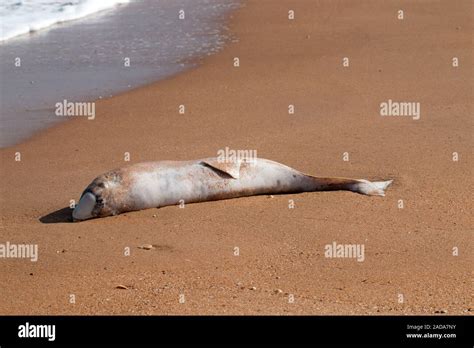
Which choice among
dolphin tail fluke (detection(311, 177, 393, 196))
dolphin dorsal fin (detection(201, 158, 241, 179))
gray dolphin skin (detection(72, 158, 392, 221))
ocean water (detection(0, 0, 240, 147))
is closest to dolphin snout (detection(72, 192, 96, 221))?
gray dolphin skin (detection(72, 158, 392, 221))

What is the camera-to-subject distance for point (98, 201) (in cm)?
684

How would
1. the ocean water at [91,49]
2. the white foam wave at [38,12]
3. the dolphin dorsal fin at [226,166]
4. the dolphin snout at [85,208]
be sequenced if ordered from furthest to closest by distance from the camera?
the white foam wave at [38,12] < the ocean water at [91,49] < the dolphin dorsal fin at [226,166] < the dolphin snout at [85,208]

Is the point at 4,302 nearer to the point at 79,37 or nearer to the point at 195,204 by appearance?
the point at 195,204

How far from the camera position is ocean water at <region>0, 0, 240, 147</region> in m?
10.4

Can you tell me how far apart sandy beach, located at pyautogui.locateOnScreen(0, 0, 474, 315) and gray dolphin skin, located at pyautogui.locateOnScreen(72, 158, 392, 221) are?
103mm

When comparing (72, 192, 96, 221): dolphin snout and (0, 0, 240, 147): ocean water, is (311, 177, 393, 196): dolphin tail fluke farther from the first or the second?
(0, 0, 240, 147): ocean water

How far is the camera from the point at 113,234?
6590mm

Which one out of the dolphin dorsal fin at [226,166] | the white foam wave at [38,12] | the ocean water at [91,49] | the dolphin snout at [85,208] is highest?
the white foam wave at [38,12]

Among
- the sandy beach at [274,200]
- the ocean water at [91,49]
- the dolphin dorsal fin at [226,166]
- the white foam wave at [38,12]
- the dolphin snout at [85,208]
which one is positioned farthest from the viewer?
the white foam wave at [38,12]

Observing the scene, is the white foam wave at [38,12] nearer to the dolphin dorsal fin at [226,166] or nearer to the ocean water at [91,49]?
the ocean water at [91,49]

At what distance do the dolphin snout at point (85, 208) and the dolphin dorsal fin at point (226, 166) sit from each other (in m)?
0.99

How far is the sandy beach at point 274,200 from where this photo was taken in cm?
553

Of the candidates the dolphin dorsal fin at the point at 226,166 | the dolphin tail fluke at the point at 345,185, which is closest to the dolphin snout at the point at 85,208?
the dolphin dorsal fin at the point at 226,166

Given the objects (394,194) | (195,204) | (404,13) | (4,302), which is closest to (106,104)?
(195,204)
